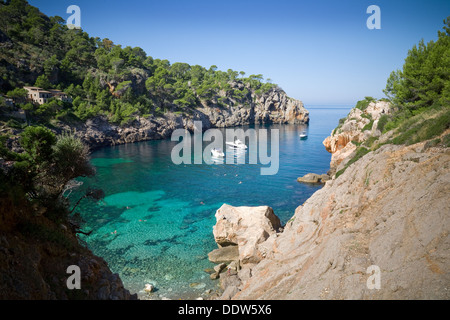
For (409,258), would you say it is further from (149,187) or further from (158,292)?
(149,187)

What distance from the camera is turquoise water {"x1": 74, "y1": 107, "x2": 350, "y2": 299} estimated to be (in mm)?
18875

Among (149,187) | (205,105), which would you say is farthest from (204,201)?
(205,105)

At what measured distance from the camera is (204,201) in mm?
32750

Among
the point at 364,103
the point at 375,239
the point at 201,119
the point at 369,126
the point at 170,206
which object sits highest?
the point at 201,119

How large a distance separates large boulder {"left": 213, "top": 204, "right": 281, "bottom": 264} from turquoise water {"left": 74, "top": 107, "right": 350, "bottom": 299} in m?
2.44

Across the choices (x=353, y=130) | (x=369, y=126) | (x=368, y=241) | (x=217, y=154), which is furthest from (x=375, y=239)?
(x=217, y=154)

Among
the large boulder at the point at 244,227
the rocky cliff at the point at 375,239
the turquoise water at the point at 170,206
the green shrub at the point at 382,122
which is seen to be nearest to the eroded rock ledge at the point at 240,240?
the large boulder at the point at 244,227

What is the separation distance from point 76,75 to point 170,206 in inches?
2513

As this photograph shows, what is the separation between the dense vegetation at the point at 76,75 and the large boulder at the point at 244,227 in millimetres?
50564

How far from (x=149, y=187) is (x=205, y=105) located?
2777 inches

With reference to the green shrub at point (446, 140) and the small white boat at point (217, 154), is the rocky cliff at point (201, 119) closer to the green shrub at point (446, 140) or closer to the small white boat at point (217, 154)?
the small white boat at point (217, 154)

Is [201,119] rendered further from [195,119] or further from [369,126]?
[369,126]

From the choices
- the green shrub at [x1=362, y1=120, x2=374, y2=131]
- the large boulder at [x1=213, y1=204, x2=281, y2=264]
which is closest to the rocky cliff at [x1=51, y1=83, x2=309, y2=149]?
the large boulder at [x1=213, y1=204, x2=281, y2=264]

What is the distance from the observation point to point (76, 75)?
7388 centimetres
